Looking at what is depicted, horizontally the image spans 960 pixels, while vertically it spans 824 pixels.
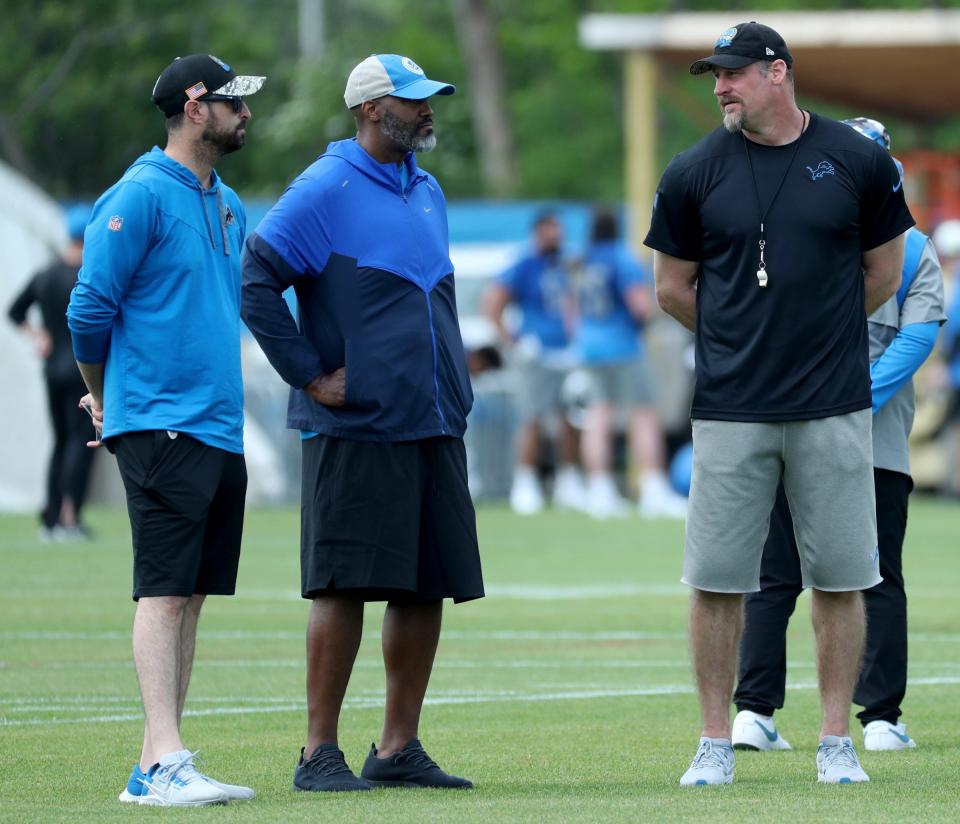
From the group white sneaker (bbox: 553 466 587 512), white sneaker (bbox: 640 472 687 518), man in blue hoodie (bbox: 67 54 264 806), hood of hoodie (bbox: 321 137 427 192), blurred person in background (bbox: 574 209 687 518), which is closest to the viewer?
man in blue hoodie (bbox: 67 54 264 806)

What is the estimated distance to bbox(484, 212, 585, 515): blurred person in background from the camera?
2055 cm

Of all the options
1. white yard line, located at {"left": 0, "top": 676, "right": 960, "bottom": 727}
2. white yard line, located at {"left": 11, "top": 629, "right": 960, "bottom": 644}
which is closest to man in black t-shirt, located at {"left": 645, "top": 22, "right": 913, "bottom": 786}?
white yard line, located at {"left": 0, "top": 676, "right": 960, "bottom": 727}

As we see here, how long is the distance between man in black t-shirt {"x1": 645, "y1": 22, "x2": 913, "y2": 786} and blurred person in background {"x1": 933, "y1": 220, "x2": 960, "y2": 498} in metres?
13.9

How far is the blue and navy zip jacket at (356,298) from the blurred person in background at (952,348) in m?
14.2

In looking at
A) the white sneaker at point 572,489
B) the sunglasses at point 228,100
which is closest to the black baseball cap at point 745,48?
the sunglasses at point 228,100

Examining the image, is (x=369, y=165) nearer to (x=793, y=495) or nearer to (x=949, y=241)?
(x=793, y=495)

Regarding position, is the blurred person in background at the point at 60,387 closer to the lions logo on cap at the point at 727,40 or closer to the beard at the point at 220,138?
the beard at the point at 220,138

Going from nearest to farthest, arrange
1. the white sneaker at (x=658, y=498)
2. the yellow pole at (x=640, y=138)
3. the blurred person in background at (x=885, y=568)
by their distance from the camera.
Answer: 1. the blurred person in background at (x=885, y=568)
2. the white sneaker at (x=658, y=498)
3. the yellow pole at (x=640, y=138)

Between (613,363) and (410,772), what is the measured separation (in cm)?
1341

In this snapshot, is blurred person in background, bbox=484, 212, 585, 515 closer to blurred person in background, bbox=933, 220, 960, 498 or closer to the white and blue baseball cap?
blurred person in background, bbox=933, 220, 960, 498

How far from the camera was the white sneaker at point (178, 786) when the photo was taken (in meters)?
6.68

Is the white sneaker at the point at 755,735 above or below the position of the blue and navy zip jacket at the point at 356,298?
below

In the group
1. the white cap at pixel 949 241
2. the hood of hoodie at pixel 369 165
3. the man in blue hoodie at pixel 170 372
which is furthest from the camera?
the white cap at pixel 949 241

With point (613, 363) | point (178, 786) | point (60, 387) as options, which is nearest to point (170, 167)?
point (178, 786)
